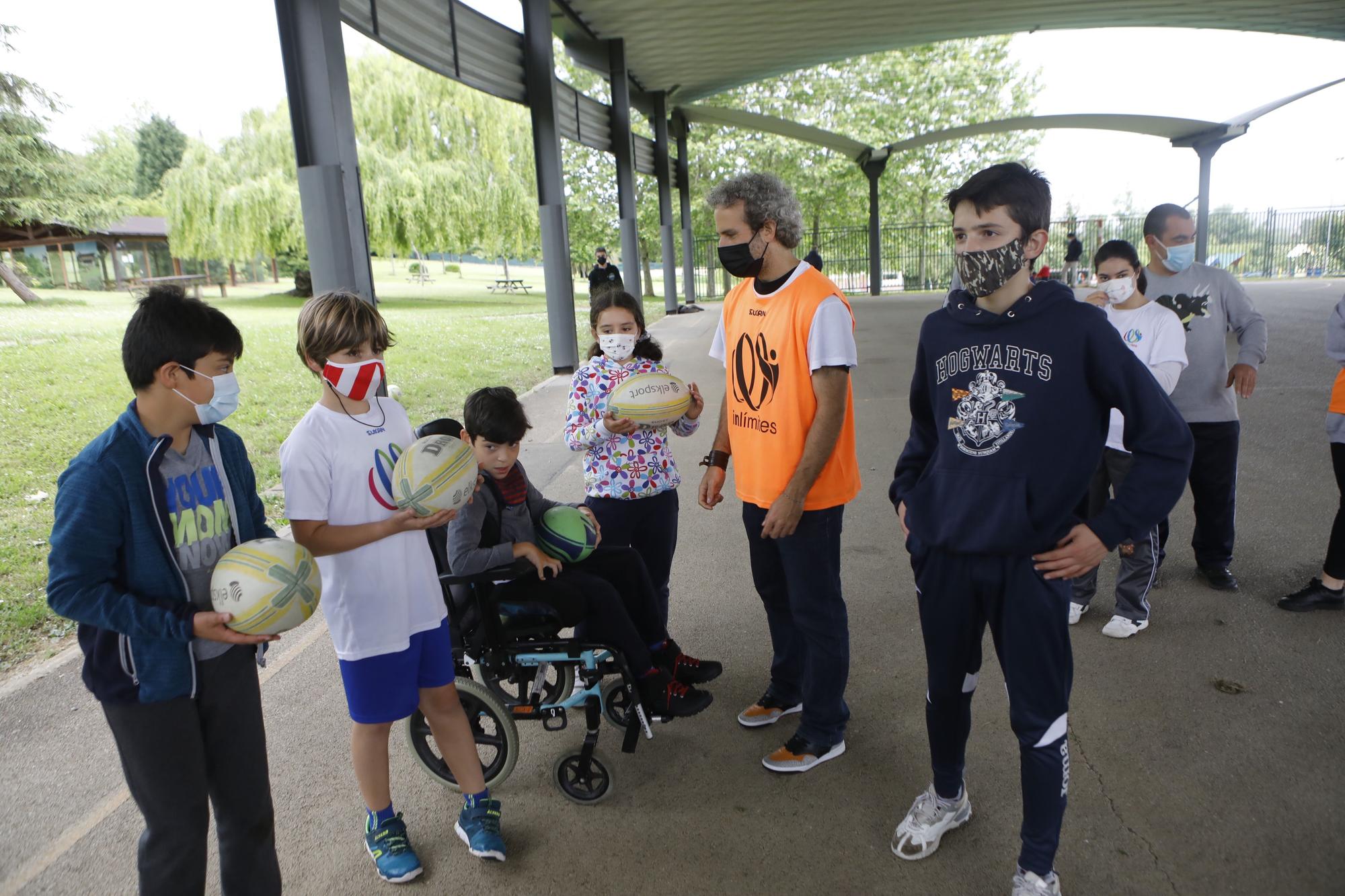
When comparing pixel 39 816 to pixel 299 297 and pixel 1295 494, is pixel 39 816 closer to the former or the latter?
pixel 1295 494

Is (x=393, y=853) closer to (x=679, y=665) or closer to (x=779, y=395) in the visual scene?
(x=679, y=665)

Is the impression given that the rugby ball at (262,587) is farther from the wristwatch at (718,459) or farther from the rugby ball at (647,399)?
the wristwatch at (718,459)

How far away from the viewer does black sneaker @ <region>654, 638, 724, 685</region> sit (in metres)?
3.49

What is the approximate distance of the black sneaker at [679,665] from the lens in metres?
3.49

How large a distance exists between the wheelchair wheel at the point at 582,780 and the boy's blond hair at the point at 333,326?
171 cm

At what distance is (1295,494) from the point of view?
20.9 feet

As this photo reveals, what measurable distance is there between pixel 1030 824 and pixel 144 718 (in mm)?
2394

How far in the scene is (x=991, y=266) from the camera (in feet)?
7.57

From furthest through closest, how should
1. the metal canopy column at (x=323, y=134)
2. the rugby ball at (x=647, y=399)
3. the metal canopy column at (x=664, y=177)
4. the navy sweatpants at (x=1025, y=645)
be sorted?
the metal canopy column at (x=664, y=177)
the metal canopy column at (x=323, y=134)
the rugby ball at (x=647, y=399)
the navy sweatpants at (x=1025, y=645)

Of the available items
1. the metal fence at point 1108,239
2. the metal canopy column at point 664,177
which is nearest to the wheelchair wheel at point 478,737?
the metal canopy column at point 664,177

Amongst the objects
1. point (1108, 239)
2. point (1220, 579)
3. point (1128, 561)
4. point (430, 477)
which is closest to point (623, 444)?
point (430, 477)

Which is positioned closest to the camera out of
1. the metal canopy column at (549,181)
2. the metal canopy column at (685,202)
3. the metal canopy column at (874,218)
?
the metal canopy column at (549,181)

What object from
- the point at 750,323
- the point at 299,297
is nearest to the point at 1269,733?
the point at 750,323

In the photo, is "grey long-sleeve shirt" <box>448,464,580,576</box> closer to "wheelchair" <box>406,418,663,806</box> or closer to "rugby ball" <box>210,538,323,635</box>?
"wheelchair" <box>406,418,663,806</box>
